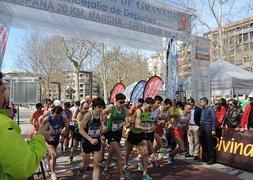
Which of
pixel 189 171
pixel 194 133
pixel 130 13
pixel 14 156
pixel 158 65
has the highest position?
pixel 158 65

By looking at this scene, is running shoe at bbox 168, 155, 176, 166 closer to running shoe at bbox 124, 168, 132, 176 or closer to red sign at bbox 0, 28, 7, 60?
running shoe at bbox 124, 168, 132, 176

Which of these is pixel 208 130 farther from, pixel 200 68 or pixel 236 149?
pixel 200 68

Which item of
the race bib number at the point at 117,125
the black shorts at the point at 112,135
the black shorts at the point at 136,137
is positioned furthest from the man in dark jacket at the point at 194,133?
the black shorts at the point at 112,135

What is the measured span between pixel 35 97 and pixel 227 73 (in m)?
9.28

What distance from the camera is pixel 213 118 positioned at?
9633 millimetres

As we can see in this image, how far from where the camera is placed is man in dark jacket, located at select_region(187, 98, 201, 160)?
10.3 m

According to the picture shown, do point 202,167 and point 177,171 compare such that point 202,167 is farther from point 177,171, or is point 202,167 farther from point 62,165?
point 62,165

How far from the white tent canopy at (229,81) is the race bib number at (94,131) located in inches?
368

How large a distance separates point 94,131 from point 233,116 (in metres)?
6.71

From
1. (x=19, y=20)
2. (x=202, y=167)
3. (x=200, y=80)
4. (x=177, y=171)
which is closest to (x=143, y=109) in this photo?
(x=177, y=171)

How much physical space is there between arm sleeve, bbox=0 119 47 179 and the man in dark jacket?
8.38 meters

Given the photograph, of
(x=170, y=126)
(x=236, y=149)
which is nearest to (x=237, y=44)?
(x=170, y=126)

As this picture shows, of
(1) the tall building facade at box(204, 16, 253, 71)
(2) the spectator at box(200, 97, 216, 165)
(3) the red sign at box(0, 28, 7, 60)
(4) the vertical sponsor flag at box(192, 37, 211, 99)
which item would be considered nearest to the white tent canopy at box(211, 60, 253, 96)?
(4) the vertical sponsor flag at box(192, 37, 211, 99)

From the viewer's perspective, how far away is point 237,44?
3850 cm
